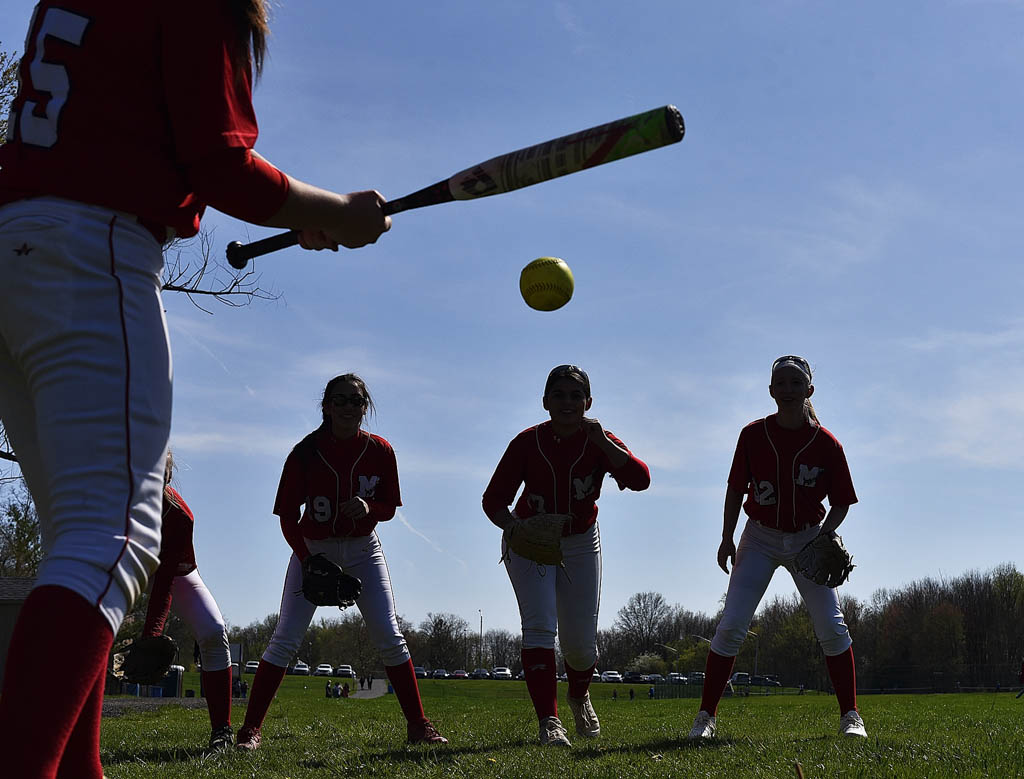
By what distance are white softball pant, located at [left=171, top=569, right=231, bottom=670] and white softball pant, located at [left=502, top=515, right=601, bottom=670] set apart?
2.06 meters

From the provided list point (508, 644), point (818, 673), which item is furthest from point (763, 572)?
point (508, 644)

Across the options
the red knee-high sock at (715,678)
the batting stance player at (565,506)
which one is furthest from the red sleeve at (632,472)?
the red knee-high sock at (715,678)

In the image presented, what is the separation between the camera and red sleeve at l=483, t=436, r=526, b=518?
7.19 m

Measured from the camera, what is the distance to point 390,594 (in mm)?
7086

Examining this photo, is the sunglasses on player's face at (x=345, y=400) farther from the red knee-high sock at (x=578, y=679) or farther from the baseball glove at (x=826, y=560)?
the baseball glove at (x=826, y=560)

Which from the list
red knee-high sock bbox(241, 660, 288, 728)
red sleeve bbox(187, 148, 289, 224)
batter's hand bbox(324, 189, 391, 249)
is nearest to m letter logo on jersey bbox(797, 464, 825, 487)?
red knee-high sock bbox(241, 660, 288, 728)

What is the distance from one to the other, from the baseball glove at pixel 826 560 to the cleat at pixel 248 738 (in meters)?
4.03

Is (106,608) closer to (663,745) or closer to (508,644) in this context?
(663,745)

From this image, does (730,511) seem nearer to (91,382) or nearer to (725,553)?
(725,553)

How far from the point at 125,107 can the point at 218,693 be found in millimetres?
5371

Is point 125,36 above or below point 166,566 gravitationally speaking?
above

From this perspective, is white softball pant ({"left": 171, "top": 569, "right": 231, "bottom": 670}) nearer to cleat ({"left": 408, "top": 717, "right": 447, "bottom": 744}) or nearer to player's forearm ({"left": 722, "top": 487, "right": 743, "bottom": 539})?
cleat ({"left": 408, "top": 717, "right": 447, "bottom": 744})

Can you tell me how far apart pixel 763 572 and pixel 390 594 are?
9.03ft

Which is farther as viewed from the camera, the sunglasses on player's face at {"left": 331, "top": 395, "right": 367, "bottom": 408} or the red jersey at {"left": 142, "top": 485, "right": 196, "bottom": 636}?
the sunglasses on player's face at {"left": 331, "top": 395, "right": 367, "bottom": 408}
